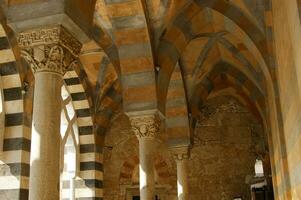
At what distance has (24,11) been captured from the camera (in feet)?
15.6

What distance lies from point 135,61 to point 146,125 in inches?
51.1

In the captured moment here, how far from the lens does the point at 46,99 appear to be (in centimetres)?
439

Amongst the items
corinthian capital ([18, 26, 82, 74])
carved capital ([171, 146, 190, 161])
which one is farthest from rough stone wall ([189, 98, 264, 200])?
corinthian capital ([18, 26, 82, 74])

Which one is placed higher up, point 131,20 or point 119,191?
point 131,20

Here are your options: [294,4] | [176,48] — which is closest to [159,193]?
[176,48]

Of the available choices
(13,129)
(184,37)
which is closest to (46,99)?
(13,129)

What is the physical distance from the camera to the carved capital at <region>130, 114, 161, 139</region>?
7.91 m

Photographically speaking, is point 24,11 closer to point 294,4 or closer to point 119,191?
point 294,4

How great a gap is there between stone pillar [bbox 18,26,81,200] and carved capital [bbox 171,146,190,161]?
7.30 meters

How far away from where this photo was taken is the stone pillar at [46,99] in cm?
416

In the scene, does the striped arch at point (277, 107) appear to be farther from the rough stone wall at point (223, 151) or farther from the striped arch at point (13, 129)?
the rough stone wall at point (223, 151)

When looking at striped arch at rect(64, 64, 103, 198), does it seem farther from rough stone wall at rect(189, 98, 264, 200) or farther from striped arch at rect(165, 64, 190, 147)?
rough stone wall at rect(189, 98, 264, 200)

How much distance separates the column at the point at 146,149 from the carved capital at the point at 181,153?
375cm

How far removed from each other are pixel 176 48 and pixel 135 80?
1.41 metres
